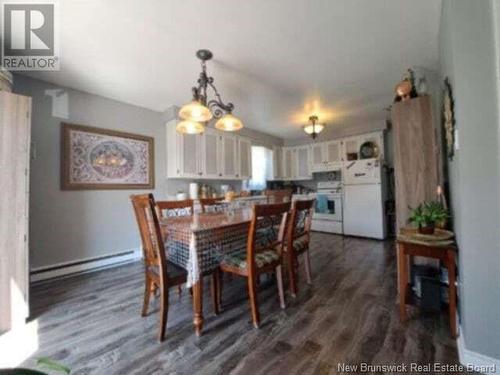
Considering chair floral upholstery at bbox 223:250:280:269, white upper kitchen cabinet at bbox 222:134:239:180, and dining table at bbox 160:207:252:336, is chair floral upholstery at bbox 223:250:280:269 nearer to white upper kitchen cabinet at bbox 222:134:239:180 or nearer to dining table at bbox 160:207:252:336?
dining table at bbox 160:207:252:336

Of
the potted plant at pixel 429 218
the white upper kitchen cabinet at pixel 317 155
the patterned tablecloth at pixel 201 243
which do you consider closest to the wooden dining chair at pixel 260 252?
the patterned tablecloth at pixel 201 243

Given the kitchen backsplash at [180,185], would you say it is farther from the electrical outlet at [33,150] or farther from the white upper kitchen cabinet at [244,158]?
the electrical outlet at [33,150]

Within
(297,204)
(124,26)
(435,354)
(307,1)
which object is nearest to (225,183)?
(297,204)

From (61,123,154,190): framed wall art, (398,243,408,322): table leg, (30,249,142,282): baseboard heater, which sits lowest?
(30,249,142,282): baseboard heater

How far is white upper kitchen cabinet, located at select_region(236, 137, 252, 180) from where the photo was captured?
16.2 ft

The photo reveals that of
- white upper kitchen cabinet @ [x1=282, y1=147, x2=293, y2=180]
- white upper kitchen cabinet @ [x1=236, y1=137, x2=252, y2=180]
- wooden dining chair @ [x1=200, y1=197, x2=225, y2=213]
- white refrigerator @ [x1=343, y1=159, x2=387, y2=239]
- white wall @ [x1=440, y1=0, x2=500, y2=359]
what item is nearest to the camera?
white wall @ [x1=440, y1=0, x2=500, y2=359]

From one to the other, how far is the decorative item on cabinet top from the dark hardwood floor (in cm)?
192

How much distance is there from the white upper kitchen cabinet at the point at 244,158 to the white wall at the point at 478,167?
380 centimetres

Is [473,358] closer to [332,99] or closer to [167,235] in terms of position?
[167,235]

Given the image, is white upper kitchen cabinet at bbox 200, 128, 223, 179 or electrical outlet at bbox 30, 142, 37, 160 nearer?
electrical outlet at bbox 30, 142, 37, 160

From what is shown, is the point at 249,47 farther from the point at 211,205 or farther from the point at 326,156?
the point at 326,156

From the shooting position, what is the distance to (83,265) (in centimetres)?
313

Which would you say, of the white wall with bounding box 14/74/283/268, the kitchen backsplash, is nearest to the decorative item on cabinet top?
the kitchen backsplash

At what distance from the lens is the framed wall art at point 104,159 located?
3.05 m
